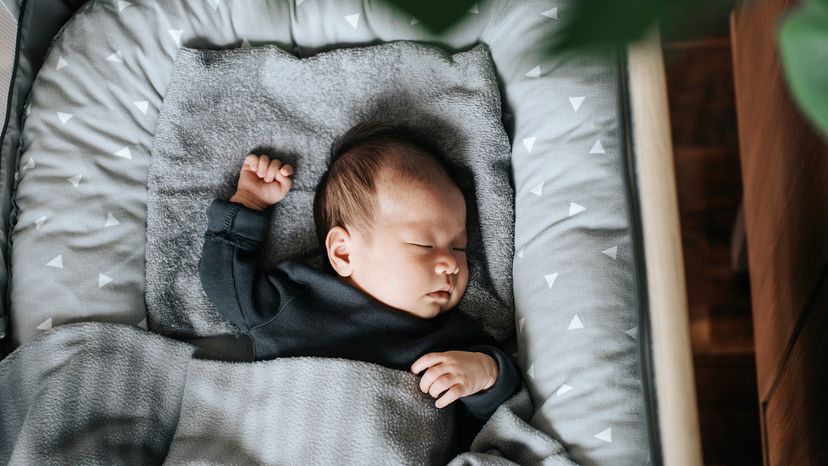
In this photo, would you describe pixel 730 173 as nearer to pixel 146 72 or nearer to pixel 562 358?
pixel 562 358

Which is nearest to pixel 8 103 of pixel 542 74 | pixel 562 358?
pixel 542 74

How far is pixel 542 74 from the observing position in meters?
1.19

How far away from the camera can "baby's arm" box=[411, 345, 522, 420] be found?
3.31ft

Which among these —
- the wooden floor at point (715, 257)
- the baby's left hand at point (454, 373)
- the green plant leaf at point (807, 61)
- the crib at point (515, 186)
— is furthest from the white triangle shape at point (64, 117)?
the green plant leaf at point (807, 61)

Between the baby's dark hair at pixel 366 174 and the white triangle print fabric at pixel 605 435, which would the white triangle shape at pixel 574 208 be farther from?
the white triangle print fabric at pixel 605 435

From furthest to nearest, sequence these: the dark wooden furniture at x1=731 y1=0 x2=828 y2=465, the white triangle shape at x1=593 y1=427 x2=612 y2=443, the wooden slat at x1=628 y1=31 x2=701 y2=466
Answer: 1. the white triangle shape at x1=593 y1=427 x2=612 y2=443
2. the dark wooden furniture at x1=731 y1=0 x2=828 y2=465
3. the wooden slat at x1=628 y1=31 x2=701 y2=466

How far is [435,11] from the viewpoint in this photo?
0.24 metres

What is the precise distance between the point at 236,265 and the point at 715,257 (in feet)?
Answer: 3.25

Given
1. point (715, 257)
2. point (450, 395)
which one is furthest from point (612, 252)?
point (715, 257)

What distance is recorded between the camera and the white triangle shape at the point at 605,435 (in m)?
0.96

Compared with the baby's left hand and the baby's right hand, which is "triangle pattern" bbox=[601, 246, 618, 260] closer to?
the baby's left hand

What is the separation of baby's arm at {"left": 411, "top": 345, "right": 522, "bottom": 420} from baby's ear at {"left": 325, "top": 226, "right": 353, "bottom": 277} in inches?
7.5

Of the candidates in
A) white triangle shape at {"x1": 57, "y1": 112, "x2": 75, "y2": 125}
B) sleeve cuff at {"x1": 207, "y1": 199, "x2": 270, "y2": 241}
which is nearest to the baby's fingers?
sleeve cuff at {"x1": 207, "y1": 199, "x2": 270, "y2": 241}

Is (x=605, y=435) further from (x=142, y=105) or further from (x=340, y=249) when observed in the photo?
(x=142, y=105)
